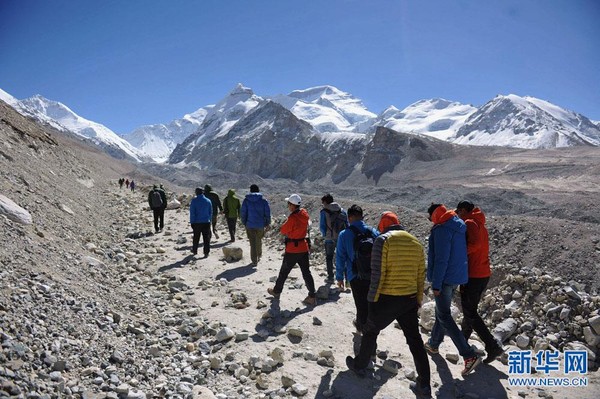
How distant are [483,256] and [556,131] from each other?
14633cm

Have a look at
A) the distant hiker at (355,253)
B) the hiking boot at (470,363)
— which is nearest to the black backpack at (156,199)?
the distant hiker at (355,253)

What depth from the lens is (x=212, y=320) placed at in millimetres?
6457

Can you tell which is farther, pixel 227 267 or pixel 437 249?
pixel 227 267

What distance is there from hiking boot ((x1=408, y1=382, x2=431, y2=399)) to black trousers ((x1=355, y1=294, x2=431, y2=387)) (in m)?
0.04

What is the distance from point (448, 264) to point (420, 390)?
1.55 m

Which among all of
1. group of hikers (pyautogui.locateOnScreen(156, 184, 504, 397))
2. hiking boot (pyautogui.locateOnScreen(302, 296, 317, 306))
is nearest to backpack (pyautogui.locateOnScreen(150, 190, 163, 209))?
hiking boot (pyautogui.locateOnScreen(302, 296, 317, 306))

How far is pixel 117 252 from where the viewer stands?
973 cm

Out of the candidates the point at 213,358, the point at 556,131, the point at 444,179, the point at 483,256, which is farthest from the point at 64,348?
the point at 556,131

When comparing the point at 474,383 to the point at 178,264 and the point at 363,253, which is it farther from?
the point at 178,264

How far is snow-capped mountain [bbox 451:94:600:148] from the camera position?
12643cm

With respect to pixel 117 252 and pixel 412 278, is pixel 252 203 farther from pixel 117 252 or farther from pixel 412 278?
pixel 412 278

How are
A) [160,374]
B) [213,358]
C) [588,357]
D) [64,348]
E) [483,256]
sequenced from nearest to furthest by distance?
[64,348] → [160,374] → [213,358] → [483,256] → [588,357]

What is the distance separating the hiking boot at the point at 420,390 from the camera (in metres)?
4.69

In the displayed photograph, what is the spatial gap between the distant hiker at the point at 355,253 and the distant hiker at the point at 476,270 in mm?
1319
